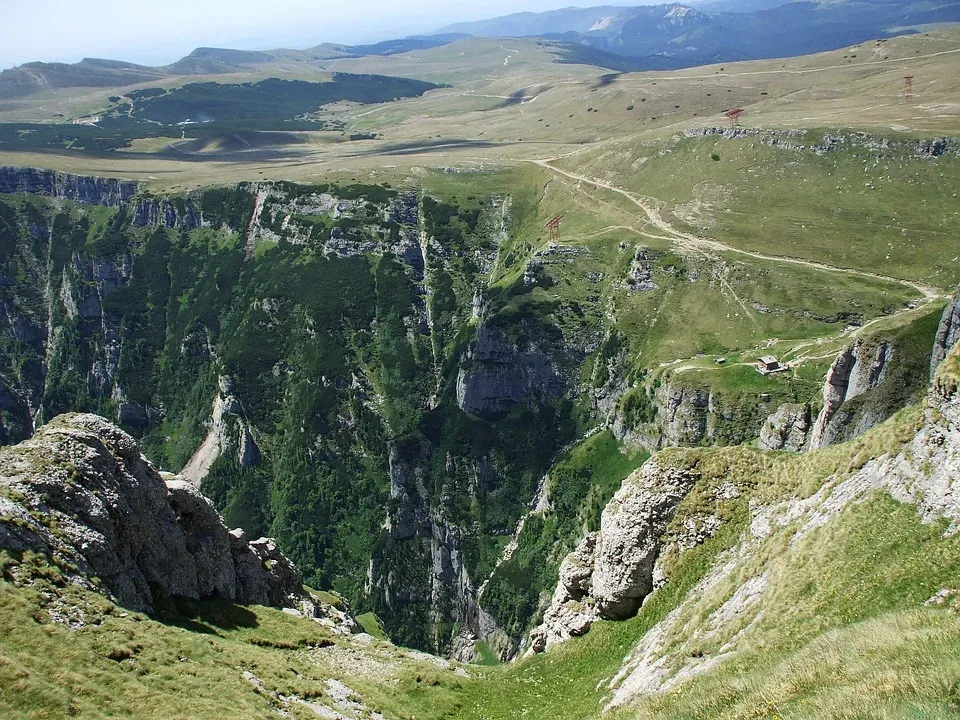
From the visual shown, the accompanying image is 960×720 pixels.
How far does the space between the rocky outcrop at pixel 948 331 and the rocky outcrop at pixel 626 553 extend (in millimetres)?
35511

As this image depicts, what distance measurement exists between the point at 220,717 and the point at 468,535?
15644 centimetres

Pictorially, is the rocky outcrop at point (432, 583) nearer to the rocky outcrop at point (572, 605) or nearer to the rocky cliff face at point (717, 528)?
the rocky outcrop at point (572, 605)

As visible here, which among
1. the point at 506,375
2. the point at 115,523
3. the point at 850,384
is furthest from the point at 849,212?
the point at 115,523

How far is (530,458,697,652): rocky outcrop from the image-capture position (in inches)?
2015

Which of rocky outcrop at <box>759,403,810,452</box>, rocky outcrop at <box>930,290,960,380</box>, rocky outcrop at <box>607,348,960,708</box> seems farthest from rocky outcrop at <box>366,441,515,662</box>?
rocky outcrop at <box>607,348,960,708</box>

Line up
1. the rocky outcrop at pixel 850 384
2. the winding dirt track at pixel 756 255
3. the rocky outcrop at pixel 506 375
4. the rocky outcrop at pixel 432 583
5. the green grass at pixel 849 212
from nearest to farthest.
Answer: the rocky outcrop at pixel 850 384 → the winding dirt track at pixel 756 255 → the green grass at pixel 849 212 → the rocky outcrop at pixel 432 583 → the rocky outcrop at pixel 506 375

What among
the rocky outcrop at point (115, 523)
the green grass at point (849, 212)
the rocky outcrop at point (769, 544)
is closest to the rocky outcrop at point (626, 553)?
the rocky outcrop at point (769, 544)

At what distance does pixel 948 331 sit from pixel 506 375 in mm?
Result: 129785

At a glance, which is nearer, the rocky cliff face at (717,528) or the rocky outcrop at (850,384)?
the rocky cliff face at (717,528)

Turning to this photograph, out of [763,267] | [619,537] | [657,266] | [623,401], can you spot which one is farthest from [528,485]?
[619,537]

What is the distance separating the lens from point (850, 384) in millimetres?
90750

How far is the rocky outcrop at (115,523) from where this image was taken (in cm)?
4425

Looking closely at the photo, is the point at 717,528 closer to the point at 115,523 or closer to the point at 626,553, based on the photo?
the point at 626,553

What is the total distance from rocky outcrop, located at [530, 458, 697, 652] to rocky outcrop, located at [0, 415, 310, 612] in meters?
29.1
